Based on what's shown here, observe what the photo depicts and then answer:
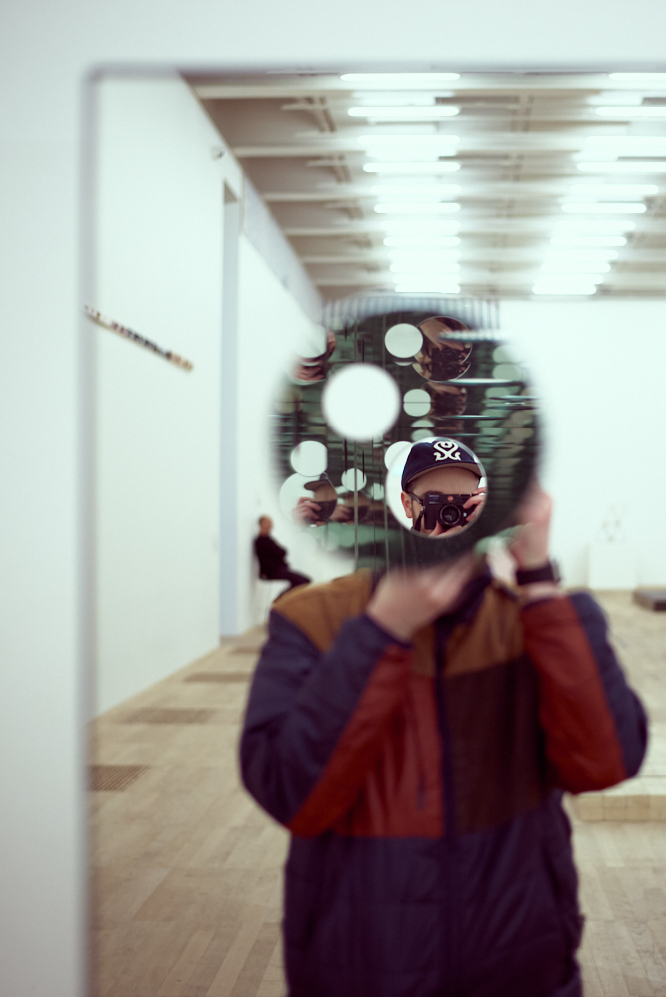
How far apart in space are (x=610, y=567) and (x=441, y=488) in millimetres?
462

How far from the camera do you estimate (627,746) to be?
31.1 inches

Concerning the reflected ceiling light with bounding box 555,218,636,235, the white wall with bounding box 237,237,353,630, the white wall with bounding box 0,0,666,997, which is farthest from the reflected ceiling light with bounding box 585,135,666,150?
the white wall with bounding box 237,237,353,630

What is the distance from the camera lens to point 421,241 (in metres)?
1.32

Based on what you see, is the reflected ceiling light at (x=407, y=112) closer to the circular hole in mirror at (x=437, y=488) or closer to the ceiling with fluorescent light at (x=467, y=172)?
the ceiling with fluorescent light at (x=467, y=172)

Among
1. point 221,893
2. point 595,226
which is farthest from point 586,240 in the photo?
point 221,893

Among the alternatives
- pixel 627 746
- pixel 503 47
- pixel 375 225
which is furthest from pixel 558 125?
pixel 627 746

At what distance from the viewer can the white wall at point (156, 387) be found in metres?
1.42

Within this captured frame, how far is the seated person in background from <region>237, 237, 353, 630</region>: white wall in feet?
0.05

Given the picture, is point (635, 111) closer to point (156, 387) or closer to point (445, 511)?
point (445, 511)

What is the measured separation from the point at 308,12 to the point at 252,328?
0.52 meters

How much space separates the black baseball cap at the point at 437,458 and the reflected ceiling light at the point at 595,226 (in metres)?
0.68

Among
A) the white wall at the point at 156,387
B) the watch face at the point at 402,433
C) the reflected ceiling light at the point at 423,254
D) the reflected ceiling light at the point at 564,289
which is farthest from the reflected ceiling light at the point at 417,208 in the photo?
the watch face at the point at 402,433

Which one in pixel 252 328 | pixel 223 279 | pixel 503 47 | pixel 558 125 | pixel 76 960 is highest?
pixel 503 47

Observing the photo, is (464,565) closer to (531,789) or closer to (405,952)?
(531,789)
